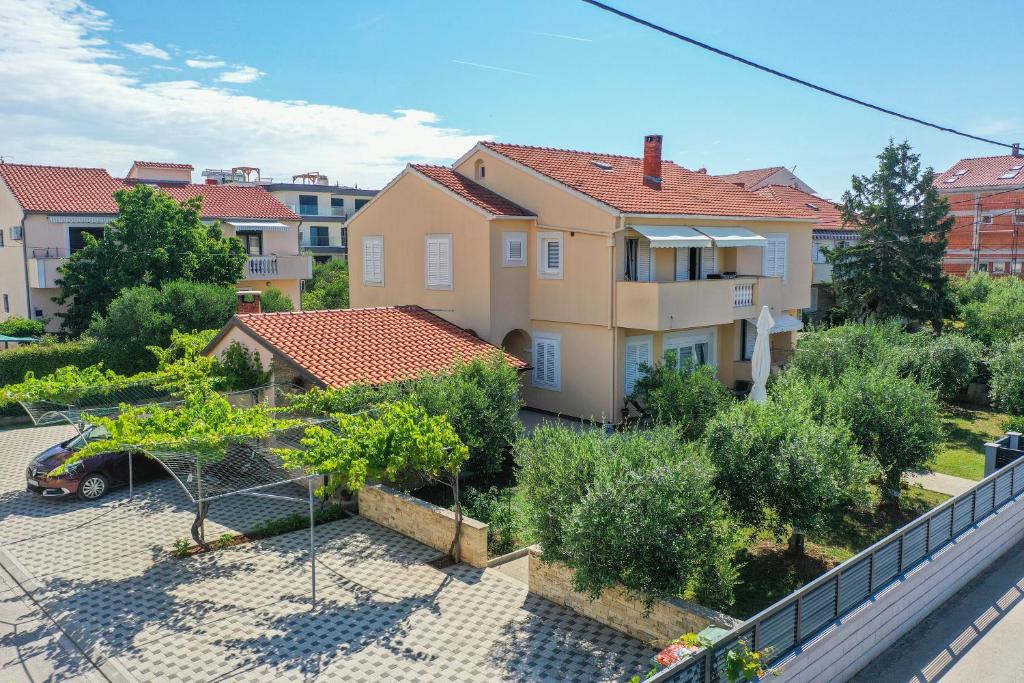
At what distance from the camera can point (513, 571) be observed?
14.2 m

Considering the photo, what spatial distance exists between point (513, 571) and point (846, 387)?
8.24 m

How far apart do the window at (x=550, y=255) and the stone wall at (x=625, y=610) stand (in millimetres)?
13154

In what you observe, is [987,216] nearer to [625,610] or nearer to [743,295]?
[743,295]

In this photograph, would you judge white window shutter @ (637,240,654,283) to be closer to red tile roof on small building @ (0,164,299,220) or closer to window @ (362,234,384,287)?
window @ (362,234,384,287)

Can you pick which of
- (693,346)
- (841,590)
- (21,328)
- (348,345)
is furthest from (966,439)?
(21,328)

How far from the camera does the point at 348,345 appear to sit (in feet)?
68.8

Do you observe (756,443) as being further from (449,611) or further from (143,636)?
(143,636)

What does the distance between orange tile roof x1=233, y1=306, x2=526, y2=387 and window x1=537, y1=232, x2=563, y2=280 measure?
10.9 feet

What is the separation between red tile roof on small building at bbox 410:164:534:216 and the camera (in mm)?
24375

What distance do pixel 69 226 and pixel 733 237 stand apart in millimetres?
27627

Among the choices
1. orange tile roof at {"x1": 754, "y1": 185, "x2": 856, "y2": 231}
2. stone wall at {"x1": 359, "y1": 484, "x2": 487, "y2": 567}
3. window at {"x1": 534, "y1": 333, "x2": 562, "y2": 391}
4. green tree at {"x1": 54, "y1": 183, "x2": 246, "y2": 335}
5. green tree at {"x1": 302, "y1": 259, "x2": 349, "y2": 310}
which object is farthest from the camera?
orange tile roof at {"x1": 754, "y1": 185, "x2": 856, "y2": 231}

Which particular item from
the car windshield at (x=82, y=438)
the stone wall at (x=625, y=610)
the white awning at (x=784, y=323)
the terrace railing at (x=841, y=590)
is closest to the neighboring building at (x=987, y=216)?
the white awning at (x=784, y=323)

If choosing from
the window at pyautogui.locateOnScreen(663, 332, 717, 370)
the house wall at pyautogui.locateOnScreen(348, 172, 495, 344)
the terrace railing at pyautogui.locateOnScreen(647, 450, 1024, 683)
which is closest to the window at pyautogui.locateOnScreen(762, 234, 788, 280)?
the window at pyautogui.locateOnScreen(663, 332, 717, 370)

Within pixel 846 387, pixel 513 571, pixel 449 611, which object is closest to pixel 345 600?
pixel 449 611
